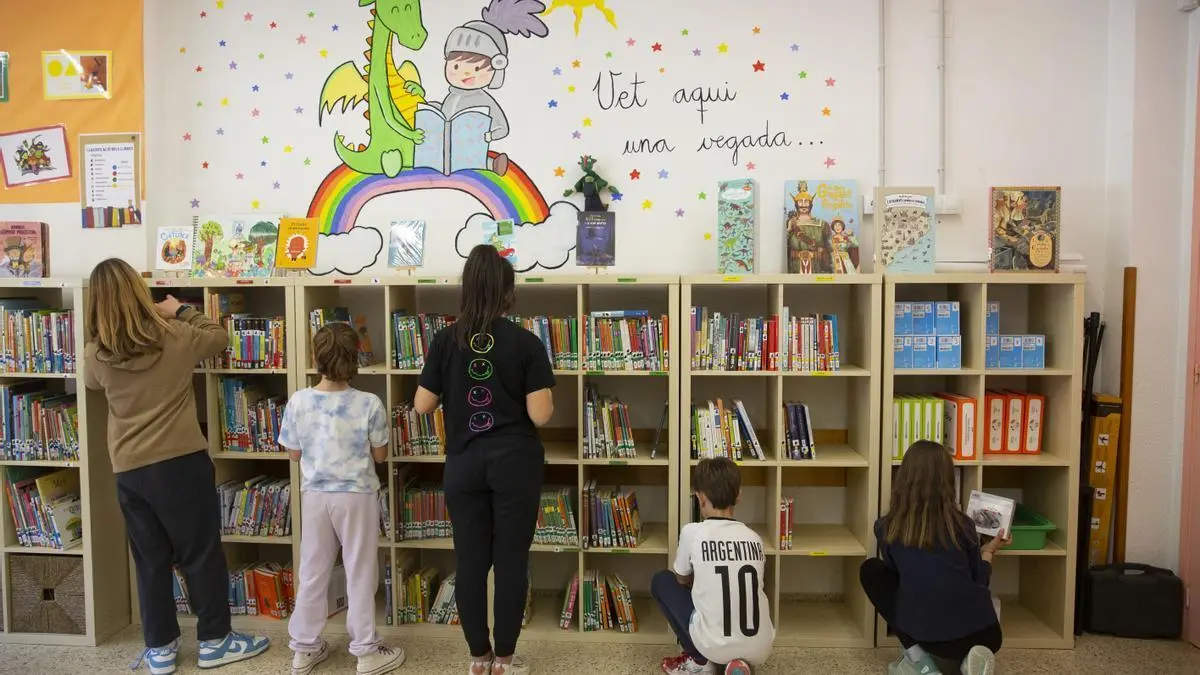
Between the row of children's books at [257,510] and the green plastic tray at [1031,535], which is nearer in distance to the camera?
the green plastic tray at [1031,535]

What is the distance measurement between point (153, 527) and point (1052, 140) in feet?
13.9

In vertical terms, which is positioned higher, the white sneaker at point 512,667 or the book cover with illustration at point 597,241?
the book cover with illustration at point 597,241

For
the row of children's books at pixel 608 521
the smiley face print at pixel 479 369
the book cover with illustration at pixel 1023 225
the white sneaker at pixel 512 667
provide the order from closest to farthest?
the smiley face print at pixel 479 369 < the white sneaker at pixel 512 667 < the book cover with illustration at pixel 1023 225 < the row of children's books at pixel 608 521

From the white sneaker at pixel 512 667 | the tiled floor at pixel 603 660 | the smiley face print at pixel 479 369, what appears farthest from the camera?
the tiled floor at pixel 603 660

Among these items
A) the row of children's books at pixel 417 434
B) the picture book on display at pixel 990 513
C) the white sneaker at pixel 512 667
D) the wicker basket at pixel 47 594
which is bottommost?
the white sneaker at pixel 512 667

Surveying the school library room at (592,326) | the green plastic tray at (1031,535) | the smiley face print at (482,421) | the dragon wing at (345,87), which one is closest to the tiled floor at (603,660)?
the school library room at (592,326)

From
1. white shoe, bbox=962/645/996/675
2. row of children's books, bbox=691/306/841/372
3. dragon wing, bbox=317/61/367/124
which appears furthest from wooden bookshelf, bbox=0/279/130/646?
white shoe, bbox=962/645/996/675

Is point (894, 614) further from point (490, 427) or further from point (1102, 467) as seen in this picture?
point (490, 427)

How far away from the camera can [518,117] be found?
3689mm

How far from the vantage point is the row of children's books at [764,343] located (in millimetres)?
3260

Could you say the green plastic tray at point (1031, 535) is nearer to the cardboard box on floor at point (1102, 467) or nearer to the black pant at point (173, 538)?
the cardboard box on floor at point (1102, 467)

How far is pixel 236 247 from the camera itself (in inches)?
138

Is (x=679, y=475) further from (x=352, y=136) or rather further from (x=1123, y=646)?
(x=352, y=136)

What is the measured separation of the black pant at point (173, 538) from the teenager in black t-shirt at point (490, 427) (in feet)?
3.38
